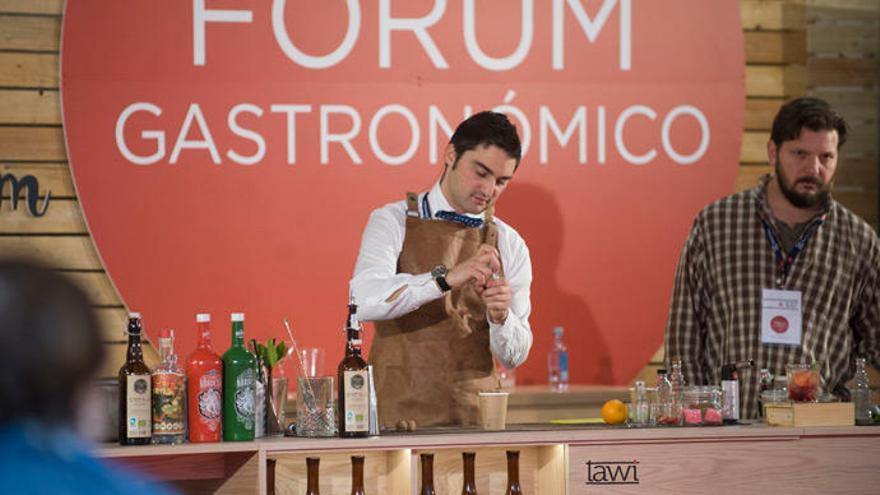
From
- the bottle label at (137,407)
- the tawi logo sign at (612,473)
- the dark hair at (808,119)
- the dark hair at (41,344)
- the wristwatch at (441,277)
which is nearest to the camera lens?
the dark hair at (41,344)

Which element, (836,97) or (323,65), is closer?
(323,65)

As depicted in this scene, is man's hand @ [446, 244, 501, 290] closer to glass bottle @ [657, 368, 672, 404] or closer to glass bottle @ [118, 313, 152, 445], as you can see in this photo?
glass bottle @ [657, 368, 672, 404]

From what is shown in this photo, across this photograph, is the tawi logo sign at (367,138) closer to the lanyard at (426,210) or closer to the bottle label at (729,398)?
the lanyard at (426,210)

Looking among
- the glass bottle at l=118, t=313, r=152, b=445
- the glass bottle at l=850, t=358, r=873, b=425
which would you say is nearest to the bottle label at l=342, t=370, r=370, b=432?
the glass bottle at l=118, t=313, r=152, b=445

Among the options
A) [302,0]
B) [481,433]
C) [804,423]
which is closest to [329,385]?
[481,433]

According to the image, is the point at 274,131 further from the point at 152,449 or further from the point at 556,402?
the point at 152,449

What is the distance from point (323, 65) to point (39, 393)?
4.02 metres

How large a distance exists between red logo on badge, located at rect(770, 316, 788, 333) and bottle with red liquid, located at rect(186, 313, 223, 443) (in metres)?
1.96

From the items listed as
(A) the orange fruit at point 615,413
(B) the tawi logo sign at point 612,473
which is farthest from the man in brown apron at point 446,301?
(B) the tawi logo sign at point 612,473

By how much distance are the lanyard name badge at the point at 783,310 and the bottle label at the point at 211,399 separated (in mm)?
1935

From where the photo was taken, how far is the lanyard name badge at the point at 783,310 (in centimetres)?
445

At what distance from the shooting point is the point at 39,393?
1258mm

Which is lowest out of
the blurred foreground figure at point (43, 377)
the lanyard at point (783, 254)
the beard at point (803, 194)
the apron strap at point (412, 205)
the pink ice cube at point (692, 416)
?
the pink ice cube at point (692, 416)

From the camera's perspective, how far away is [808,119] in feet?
14.5
